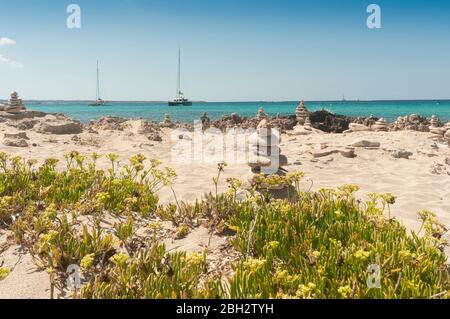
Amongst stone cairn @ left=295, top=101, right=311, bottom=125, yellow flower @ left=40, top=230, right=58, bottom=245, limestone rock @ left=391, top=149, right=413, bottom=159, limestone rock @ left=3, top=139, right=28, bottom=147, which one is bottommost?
yellow flower @ left=40, top=230, right=58, bottom=245

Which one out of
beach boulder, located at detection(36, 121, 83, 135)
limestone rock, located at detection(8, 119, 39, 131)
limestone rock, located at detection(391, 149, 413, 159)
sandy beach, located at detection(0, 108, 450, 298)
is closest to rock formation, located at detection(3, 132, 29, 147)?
sandy beach, located at detection(0, 108, 450, 298)

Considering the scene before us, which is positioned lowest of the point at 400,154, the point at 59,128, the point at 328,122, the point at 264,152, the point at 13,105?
the point at 400,154

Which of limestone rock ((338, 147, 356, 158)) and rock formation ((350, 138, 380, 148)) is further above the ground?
rock formation ((350, 138, 380, 148))

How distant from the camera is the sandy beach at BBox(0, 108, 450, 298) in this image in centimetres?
417

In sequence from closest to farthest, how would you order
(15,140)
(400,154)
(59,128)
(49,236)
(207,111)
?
(49,236), (400,154), (15,140), (59,128), (207,111)

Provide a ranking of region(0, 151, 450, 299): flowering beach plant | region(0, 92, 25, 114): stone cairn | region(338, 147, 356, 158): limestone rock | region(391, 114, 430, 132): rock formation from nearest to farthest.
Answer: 1. region(0, 151, 450, 299): flowering beach plant
2. region(338, 147, 356, 158): limestone rock
3. region(0, 92, 25, 114): stone cairn
4. region(391, 114, 430, 132): rock formation

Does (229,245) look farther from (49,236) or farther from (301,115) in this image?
(301,115)

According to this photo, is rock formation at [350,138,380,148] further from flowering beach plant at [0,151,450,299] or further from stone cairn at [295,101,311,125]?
stone cairn at [295,101,311,125]

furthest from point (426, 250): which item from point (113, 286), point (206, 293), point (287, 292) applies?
point (113, 286)

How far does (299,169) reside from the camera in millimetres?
9359

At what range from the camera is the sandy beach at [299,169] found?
417 centimetres

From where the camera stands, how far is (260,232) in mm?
4254

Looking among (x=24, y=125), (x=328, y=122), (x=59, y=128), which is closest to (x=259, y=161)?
(x=59, y=128)
